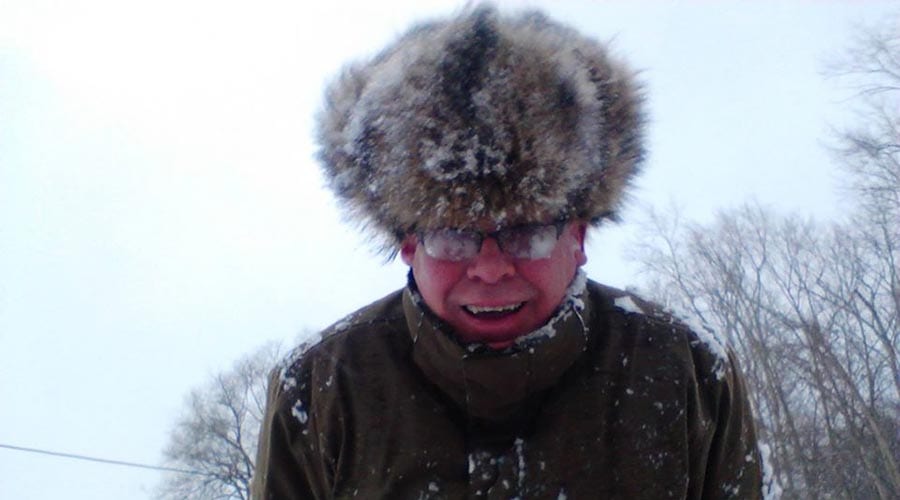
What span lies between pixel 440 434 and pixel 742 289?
87.6 feet

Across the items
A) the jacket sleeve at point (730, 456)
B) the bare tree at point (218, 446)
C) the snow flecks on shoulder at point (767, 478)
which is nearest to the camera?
the jacket sleeve at point (730, 456)

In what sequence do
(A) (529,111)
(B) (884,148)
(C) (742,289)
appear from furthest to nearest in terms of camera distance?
(C) (742,289) → (B) (884,148) → (A) (529,111)

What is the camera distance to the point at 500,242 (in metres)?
1.82

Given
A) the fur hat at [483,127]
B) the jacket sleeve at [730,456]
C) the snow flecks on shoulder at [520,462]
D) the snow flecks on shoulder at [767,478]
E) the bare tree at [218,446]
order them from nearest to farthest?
1. the fur hat at [483,127]
2. the snow flecks on shoulder at [520,462]
3. the jacket sleeve at [730,456]
4. the snow flecks on shoulder at [767,478]
5. the bare tree at [218,446]

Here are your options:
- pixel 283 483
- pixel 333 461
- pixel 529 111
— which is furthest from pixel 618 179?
pixel 283 483

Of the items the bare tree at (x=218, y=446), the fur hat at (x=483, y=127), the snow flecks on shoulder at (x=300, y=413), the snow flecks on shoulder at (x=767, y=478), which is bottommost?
the snow flecks on shoulder at (x=767, y=478)

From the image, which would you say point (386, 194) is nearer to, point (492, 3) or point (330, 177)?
point (330, 177)

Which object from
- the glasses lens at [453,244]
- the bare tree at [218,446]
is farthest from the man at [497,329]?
the bare tree at [218,446]

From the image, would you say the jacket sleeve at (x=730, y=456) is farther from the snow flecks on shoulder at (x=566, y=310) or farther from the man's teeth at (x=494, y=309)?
the man's teeth at (x=494, y=309)

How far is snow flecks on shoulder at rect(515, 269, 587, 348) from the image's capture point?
1.89 meters

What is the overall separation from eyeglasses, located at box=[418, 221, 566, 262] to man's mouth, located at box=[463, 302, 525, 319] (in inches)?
4.5

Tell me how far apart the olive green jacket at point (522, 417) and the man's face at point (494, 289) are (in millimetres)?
39

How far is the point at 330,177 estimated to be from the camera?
2.05 meters

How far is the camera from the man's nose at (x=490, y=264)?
5.92 ft
